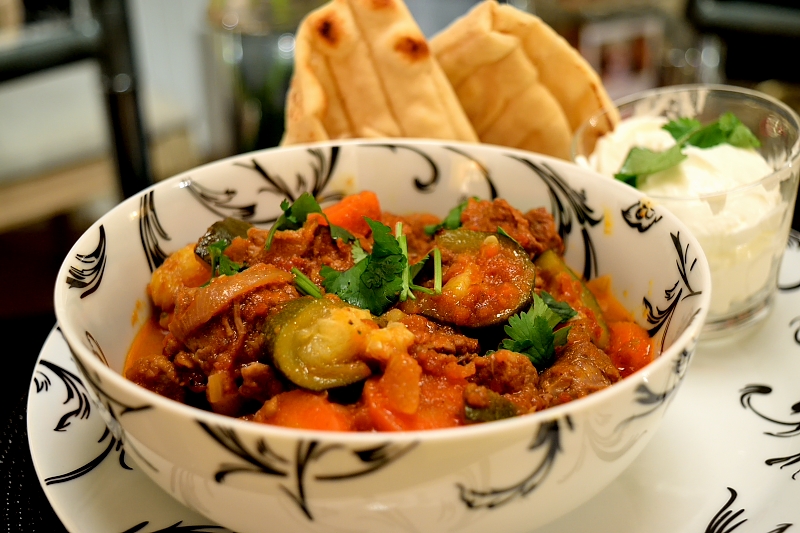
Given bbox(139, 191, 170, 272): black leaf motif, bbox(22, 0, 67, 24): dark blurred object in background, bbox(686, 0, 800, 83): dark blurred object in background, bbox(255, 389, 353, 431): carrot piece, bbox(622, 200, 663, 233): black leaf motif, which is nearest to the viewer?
bbox(255, 389, 353, 431): carrot piece

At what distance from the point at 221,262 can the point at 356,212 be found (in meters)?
0.44

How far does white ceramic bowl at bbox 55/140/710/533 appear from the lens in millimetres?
1180

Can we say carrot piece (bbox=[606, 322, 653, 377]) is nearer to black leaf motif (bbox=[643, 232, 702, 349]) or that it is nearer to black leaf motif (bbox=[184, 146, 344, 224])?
black leaf motif (bbox=[643, 232, 702, 349])

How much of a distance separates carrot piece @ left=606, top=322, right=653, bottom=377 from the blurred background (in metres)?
2.95

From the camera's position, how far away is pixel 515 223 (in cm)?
208

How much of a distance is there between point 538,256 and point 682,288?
48cm

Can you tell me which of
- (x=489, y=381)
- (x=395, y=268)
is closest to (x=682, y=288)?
(x=489, y=381)

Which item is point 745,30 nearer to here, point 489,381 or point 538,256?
point 538,256

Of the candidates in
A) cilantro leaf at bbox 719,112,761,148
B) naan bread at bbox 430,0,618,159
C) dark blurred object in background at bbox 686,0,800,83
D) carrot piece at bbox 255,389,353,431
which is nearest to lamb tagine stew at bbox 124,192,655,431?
carrot piece at bbox 255,389,353,431

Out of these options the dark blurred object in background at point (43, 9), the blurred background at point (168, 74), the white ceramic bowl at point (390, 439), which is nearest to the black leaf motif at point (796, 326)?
the white ceramic bowl at point (390, 439)

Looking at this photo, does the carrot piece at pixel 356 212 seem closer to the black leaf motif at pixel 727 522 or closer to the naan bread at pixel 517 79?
the naan bread at pixel 517 79

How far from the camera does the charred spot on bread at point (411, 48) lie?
2467 millimetres

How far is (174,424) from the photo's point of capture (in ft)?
4.08

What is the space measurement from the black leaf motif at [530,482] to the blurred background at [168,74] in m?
3.24
